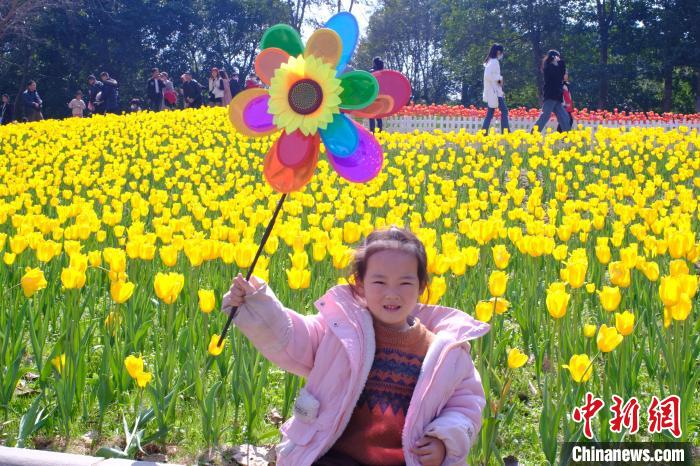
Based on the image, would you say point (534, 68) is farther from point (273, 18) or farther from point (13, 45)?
point (13, 45)

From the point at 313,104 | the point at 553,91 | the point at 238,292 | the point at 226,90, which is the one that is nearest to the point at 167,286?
the point at 238,292

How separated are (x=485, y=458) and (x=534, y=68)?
40101 millimetres

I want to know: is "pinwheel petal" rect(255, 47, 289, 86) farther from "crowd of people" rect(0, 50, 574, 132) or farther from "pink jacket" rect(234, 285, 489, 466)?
"crowd of people" rect(0, 50, 574, 132)

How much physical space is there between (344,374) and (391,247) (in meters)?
0.40

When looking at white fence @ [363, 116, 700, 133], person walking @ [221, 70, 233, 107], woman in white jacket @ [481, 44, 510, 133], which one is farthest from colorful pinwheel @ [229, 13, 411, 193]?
person walking @ [221, 70, 233, 107]

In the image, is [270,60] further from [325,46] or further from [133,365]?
[133,365]

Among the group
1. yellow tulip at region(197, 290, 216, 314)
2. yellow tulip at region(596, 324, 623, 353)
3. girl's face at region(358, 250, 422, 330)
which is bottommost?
yellow tulip at region(596, 324, 623, 353)

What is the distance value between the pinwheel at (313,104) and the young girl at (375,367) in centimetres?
20

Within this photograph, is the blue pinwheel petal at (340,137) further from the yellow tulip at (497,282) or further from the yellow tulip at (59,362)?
the yellow tulip at (59,362)

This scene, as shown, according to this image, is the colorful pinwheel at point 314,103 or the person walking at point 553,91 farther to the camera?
the person walking at point 553,91

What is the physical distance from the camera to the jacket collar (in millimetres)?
2361

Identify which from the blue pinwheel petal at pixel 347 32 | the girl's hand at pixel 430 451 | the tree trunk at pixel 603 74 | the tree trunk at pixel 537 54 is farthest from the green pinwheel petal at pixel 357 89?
the tree trunk at pixel 537 54

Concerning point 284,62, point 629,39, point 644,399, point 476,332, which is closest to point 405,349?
point 476,332

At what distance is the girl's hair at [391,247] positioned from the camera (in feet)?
7.80
